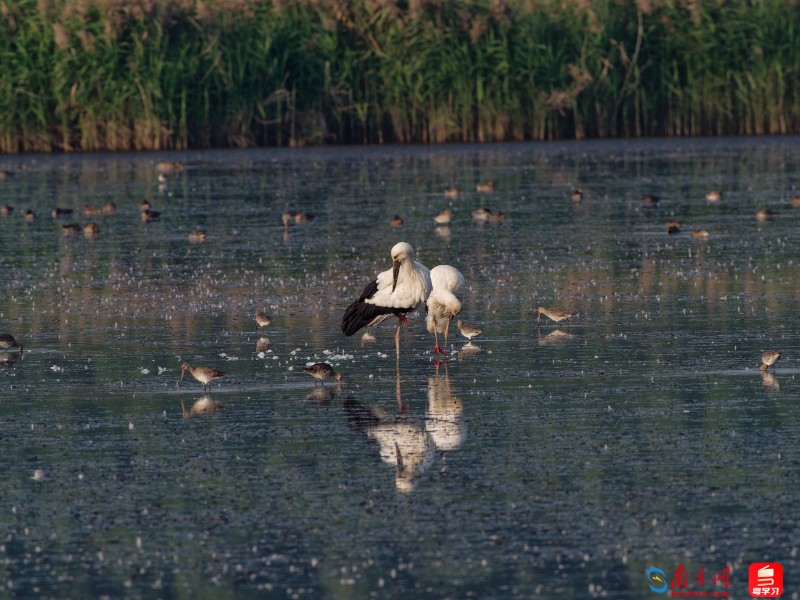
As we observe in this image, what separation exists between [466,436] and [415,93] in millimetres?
29895

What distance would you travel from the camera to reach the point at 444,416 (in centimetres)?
1134

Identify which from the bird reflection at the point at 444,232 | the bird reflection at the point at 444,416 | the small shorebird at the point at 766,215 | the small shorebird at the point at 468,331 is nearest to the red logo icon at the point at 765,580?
the bird reflection at the point at 444,416

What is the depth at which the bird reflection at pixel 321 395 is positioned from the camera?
1205 cm

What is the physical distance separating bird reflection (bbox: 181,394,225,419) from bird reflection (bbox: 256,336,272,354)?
201cm

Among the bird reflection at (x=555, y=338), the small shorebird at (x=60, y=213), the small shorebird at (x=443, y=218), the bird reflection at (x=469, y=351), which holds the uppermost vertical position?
the small shorebird at (x=60, y=213)

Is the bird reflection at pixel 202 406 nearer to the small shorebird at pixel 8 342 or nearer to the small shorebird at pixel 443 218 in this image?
the small shorebird at pixel 8 342

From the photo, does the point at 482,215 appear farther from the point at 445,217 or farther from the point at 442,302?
the point at 442,302

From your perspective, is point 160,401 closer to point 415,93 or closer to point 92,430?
point 92,430

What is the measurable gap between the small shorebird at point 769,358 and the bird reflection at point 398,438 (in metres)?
2.96

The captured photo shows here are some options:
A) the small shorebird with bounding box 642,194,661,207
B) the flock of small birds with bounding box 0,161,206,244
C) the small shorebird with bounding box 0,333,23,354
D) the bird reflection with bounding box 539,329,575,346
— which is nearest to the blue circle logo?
the bird reflection with bounding box 539,329,575,346

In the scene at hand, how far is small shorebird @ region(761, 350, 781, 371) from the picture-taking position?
12539 mm

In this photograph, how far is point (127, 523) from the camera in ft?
28.6

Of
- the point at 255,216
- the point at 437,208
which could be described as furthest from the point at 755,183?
the point at 255,216

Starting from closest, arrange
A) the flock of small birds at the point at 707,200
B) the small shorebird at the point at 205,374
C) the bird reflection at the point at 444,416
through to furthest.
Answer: the bird reflection at the point at 444,416
the small shorebird at the point at 205,374
the flock of small birds at the point at 707,200
